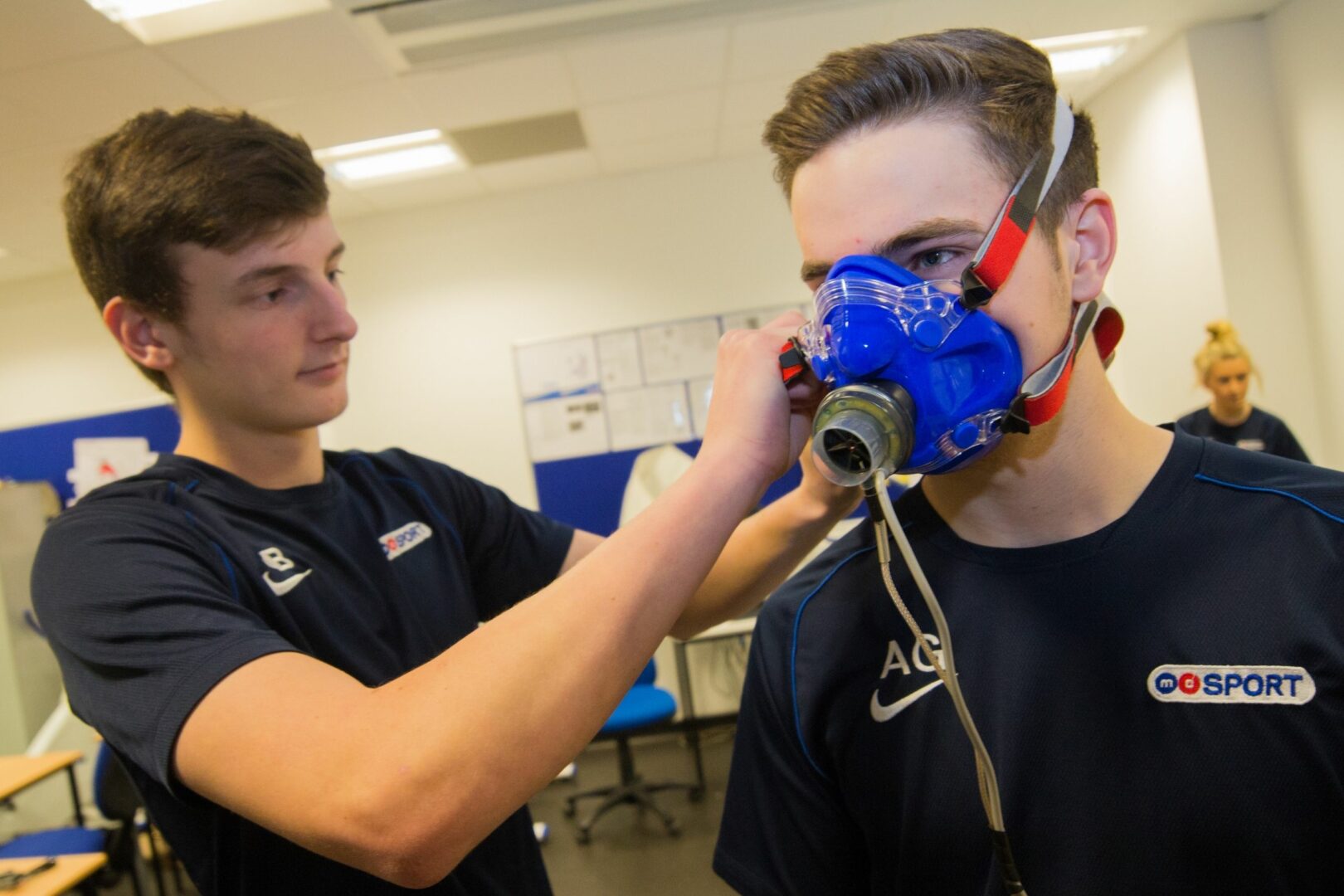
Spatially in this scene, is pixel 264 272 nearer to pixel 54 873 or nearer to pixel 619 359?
pixel 54 873

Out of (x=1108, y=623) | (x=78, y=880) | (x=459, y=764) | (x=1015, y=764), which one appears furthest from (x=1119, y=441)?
(x=78, y=880)

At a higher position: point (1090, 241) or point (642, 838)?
point (1090, 241)

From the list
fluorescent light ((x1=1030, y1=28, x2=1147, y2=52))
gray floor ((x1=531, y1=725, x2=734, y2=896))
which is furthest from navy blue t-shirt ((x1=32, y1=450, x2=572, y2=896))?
fluorescent light ((x1=1030, y1=28, x2=1147, y2=52))

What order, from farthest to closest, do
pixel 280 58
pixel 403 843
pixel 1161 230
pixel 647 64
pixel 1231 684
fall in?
pixel 1161 230, pixel 647 64, pixel 280 58, pixel 1231 684, pixel 403 843

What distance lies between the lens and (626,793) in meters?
4.04

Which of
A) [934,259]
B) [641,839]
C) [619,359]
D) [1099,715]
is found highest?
[619,359]

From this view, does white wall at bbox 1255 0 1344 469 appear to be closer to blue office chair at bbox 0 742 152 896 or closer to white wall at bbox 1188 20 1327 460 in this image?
white wall at bbox 1188 20 1327 460

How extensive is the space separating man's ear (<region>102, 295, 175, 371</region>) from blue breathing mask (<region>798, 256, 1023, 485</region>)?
883 mm

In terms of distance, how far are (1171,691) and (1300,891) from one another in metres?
0.21

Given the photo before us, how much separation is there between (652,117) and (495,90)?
0.91m

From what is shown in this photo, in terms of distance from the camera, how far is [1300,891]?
82 centimetres

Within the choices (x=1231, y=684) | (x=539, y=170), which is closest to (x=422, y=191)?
(x=539, y=170)

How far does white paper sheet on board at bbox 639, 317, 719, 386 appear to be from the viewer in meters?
5.18

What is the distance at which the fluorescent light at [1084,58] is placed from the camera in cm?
424
